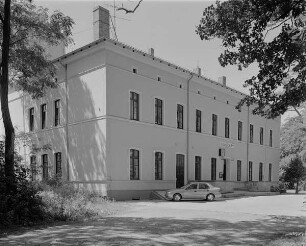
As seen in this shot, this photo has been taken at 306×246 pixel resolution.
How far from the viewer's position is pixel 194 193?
79.2 feet

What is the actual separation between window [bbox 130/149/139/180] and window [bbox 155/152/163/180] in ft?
6.80

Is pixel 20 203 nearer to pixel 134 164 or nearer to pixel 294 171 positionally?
pixel 134 164

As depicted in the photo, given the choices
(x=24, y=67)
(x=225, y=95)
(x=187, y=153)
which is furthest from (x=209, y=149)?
(x=24, y=67)

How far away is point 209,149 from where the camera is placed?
3192 cm

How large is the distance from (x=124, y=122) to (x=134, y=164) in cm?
301

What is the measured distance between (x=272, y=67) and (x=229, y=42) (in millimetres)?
1135

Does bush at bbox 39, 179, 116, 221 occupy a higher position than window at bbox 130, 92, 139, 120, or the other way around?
window at bbox 130, 92, 139, 120

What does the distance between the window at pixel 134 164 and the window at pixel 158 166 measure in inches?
81.6

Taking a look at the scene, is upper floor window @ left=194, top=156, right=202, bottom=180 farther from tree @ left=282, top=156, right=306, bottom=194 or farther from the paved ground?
the paved ground

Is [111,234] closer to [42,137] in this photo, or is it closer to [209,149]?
[42,137]

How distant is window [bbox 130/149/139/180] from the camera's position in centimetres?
2430

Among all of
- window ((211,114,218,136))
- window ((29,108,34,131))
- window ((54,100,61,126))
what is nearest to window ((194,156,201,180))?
window ((211,114,218,136))

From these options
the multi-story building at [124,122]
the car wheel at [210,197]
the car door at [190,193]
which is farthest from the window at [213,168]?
the car door at [190,193]

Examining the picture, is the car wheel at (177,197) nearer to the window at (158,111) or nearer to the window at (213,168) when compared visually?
the window at (158,111)
